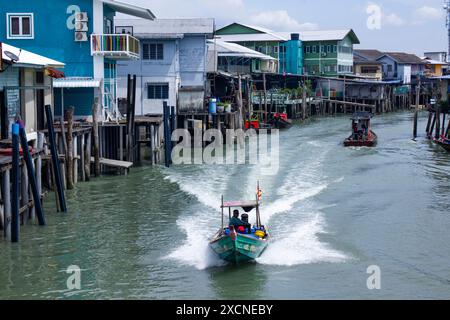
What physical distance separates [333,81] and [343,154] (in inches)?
1675

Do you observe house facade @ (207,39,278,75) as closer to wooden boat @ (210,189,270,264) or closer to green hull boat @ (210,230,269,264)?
wooden boat @ (210,189,270,264)

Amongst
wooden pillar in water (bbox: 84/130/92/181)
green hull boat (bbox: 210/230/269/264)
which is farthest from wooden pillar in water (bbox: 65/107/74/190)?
green hull boat (bbox: 210/230/269/264)

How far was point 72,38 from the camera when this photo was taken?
3569 centimetres

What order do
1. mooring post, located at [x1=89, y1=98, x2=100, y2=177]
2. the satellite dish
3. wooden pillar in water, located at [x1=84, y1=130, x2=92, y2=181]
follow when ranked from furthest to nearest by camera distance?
mooring post, located at [x1=89, y1=98, x2=100, y2=177], wooden pillar in water, located at [x1=84, y1=130, x2=92, y2=181], the satellite dish

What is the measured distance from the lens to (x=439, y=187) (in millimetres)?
29438

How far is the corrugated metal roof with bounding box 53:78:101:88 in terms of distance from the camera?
34031 millimetres

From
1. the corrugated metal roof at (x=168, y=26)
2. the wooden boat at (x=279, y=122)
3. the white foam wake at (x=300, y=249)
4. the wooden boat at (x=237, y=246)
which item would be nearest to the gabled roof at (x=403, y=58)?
the wooden boat at (x=279, y=122)

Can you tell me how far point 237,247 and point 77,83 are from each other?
19.8 meters

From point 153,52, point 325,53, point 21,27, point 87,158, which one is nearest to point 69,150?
point 87,158

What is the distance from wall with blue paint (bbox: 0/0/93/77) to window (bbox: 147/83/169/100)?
8712mm

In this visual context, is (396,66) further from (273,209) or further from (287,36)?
(273,209)

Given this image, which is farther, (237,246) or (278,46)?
(278,46)
